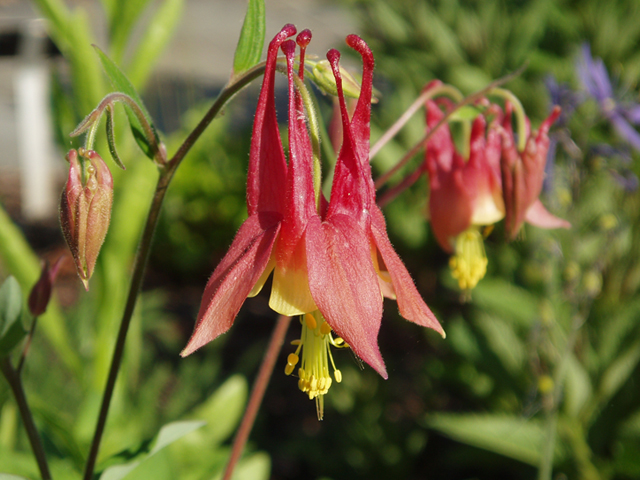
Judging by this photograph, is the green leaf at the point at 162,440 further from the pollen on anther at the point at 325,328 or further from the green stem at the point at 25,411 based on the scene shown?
the pollen on anther at the point at 325,328

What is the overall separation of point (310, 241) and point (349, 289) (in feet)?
0.20

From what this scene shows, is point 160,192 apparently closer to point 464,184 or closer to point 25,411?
point 25,411

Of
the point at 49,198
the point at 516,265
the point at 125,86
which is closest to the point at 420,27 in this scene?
the point at 516,265

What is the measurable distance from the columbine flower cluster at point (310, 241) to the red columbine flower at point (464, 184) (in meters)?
0.32

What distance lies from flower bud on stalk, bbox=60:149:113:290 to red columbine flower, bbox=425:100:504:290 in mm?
524

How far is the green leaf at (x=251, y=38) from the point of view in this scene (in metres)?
0.71

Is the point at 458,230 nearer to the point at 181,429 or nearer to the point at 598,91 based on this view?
the point at 181,429

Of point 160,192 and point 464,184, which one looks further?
point 464,184

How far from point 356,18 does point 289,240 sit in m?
2.93

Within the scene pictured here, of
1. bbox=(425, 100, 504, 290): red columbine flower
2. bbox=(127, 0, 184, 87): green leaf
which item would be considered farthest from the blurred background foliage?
bbox=(425, 100, 504, 290): red columbine flower

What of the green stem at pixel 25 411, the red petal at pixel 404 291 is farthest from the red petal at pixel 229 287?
the green stem at pixel 25 411

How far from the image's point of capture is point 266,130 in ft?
2.10

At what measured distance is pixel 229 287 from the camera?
22.5 inches

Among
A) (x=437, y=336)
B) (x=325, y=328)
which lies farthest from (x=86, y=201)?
(x=437, y=336)
